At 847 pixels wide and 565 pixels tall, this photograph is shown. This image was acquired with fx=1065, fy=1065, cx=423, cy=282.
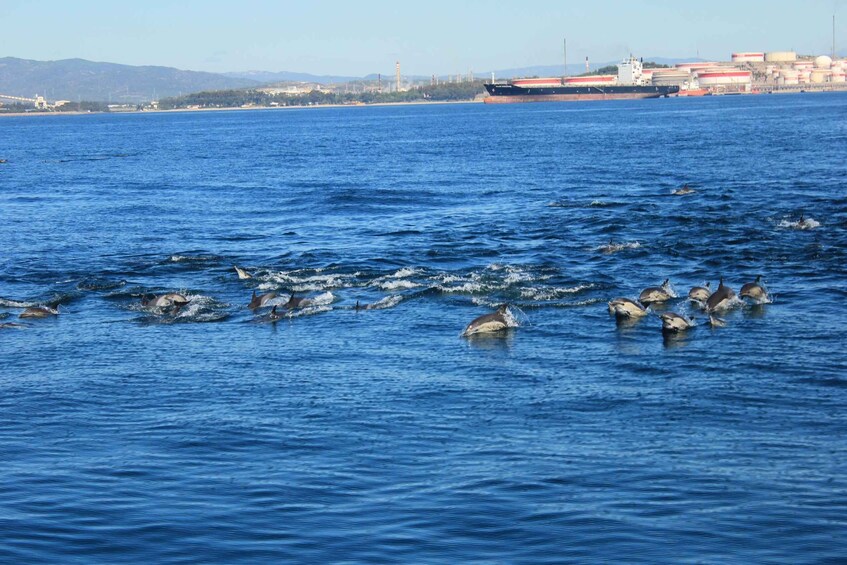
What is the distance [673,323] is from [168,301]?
38.9ft

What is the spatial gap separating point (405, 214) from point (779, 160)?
27.0m

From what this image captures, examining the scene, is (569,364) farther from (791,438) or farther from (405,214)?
(405,214)

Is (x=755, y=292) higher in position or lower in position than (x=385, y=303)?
higher

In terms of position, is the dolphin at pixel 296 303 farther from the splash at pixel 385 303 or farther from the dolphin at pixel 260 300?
the splash at pixel 385 303

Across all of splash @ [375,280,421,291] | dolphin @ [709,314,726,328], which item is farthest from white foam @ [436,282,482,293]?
dolphin @ [709,314,726,328]

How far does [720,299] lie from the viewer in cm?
2320

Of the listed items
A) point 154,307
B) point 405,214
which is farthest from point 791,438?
point 405,214

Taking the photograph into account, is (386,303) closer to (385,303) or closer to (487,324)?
(385,303)

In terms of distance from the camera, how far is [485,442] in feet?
49.6

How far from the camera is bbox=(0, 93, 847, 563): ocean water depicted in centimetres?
1227

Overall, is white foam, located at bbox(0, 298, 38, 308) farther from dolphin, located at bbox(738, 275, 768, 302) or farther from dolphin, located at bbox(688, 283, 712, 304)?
dolphin, located at bbox(738, 275, 768, 302)

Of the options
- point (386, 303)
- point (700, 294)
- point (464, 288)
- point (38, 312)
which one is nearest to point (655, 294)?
point (700, 294)

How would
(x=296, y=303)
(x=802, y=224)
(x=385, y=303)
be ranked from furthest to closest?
1. (x=802, y=224)
2. (x=385, y=303)
3. (x=296, y=303)

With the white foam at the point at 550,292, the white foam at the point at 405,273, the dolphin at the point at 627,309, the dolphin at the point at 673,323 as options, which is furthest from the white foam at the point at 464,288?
the dolphin at the point at 673,323
